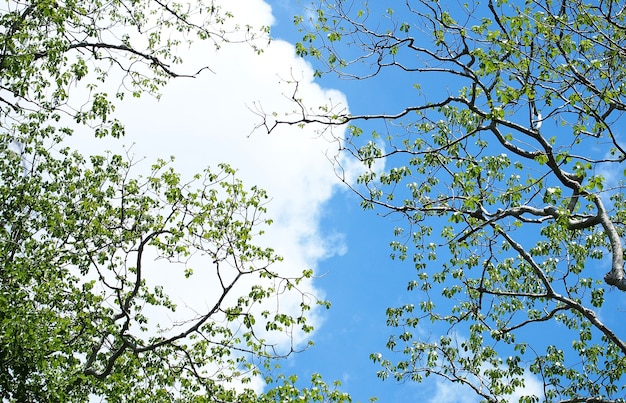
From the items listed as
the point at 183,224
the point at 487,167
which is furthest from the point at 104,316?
the point at 487,167

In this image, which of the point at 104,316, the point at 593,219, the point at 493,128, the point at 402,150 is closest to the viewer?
the point at 593,219

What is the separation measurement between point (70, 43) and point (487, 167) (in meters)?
8.36

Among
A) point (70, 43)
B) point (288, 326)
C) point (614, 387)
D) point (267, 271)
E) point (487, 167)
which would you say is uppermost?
point (70, 43)

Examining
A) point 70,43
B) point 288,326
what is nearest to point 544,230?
point 288,326

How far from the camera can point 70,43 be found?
41.1ft

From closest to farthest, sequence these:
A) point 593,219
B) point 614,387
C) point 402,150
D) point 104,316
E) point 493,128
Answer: point 593,219
point 493,128
point 402,150
point 614,387
point 104,316

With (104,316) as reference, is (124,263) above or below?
above

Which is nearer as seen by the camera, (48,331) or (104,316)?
(48,331)

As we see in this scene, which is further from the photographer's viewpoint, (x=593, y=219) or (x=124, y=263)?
(x=124, y=263)

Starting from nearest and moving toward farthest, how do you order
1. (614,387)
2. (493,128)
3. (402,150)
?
1. (493,128)
2. (402,150)
3. (614,387)

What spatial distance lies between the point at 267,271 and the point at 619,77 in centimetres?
752

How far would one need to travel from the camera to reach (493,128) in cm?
1025

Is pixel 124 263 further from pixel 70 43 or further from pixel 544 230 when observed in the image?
pixel 544 230

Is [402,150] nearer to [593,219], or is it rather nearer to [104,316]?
[593,219]
